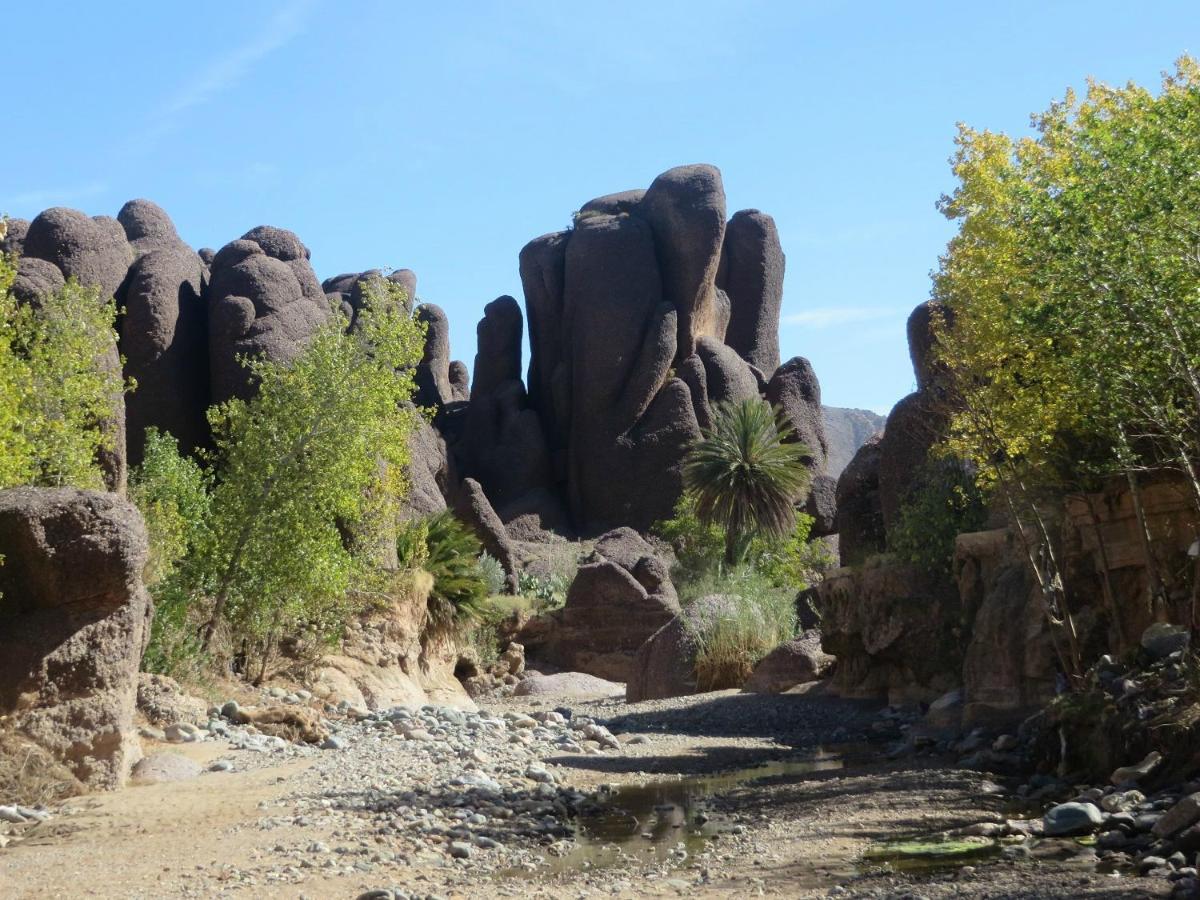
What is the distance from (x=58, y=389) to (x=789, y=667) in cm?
1220

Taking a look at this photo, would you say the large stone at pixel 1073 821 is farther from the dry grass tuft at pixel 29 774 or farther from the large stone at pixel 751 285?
the large stone at pixel 751 285

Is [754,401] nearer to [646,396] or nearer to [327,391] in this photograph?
[646,396]

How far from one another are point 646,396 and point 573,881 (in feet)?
127

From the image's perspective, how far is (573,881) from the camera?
799 cm

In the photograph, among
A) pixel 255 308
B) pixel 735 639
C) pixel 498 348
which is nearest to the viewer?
pixel 735 639

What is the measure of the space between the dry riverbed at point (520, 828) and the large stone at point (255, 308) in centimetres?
1719

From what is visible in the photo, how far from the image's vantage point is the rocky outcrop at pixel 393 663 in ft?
61.0

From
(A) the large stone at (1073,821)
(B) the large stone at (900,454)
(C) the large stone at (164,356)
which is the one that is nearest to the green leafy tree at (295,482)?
(B) the large stone at (900,454)

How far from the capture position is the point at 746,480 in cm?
3241

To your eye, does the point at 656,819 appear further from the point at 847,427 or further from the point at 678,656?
the point at 847,427

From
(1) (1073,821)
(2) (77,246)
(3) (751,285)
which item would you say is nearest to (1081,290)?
(1) (1073,821)

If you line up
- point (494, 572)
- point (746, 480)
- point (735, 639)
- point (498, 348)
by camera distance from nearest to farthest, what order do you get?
point (735, 639) < point (746, 480) < point (494, 572) < point (498, 348)

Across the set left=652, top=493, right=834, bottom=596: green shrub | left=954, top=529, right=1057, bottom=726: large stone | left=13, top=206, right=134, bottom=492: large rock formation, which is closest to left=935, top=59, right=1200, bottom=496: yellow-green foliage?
left=954, top=529, right=1057, bottom=726: large stone

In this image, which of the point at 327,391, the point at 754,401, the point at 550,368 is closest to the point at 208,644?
the point at 327,391
